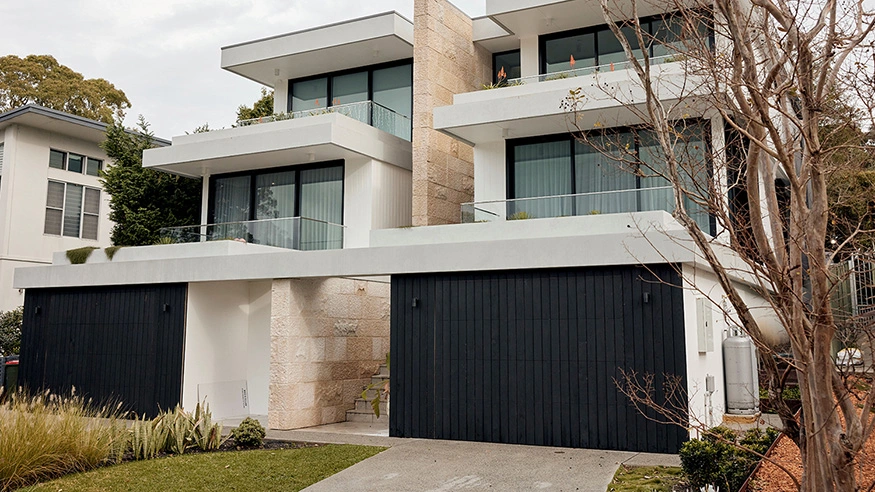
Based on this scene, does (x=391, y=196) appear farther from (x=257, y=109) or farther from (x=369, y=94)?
(x=257, y=109)

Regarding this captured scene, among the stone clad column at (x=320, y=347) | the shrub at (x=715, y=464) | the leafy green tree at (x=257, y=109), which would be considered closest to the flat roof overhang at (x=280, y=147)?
the stone clad column at (x=320, y=347)

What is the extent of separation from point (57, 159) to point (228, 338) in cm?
1368

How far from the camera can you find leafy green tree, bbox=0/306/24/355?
75.0 feet

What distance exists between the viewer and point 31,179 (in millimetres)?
24891

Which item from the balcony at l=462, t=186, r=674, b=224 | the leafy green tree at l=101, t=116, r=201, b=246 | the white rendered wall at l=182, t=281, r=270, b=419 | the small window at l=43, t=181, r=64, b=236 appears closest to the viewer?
the balcony at l=462, t=186, r=674, b=224

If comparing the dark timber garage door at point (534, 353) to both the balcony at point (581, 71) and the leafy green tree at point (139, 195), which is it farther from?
the leafy green tree at point (139, 195)

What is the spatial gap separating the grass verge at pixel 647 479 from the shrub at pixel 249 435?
18.8 ft

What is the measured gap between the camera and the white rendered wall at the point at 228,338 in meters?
15.5

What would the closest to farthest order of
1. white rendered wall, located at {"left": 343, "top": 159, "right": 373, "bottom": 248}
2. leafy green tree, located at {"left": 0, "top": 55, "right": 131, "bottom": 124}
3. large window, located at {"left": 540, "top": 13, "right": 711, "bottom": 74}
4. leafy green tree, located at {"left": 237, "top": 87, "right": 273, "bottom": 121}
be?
1. large window, located at {"left": 540, "top": 13, "right": 711, "bottom": 74}
2. white rendered wall, located at {"left": 343, "top": 159, "right": 373, "bottom": 248}
3. leafy green tree, located at {"left": 237, "top": 87, "right": 273, "bottom": 121}
4. leafy green tree, located at {"left": 0, "top": 55, "right": 131, "bottom": 124}

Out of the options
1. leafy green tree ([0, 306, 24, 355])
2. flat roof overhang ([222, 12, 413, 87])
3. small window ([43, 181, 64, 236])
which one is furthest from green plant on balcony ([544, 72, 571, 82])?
Result: small window ([43, 181, 64, 236])

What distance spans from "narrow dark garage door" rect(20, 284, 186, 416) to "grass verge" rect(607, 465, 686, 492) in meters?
9.51

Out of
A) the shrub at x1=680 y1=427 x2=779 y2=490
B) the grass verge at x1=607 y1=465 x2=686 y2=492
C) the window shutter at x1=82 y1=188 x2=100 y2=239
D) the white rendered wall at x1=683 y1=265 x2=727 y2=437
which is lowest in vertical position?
the grass verge at x1=607 y1=465 x2=686 y2=492

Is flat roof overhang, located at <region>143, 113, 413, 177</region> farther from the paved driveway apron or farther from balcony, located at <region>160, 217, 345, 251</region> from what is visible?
the paved driveway apron

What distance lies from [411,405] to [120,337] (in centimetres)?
720
